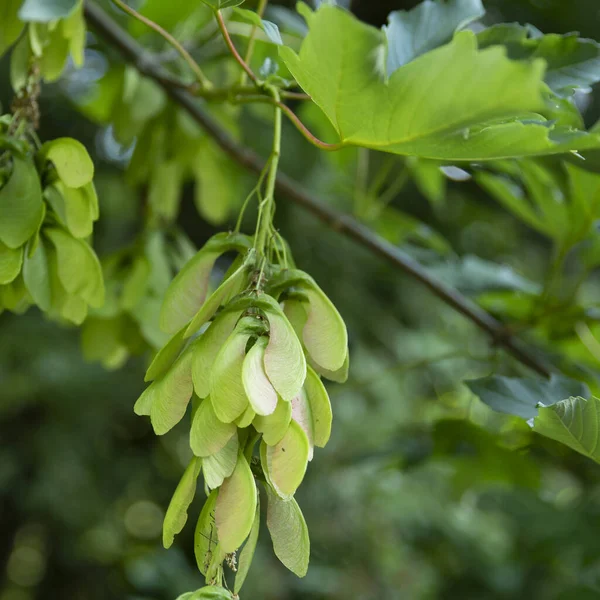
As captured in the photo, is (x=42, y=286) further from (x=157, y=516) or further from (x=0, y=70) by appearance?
(x=157, y=516)

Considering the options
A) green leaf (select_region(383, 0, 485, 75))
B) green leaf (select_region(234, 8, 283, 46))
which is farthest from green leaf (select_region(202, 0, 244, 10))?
green leaf (select_region(383, 0, 485, 75))

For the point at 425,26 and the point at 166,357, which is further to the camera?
the point at 425,26

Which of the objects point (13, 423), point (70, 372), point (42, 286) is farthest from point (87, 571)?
point (42, 286)

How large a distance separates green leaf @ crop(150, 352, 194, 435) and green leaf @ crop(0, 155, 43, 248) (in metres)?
0.17

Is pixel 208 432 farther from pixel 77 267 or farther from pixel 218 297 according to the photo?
pixel 77 267

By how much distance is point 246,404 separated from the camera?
0.37 m

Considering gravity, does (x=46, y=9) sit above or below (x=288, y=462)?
above

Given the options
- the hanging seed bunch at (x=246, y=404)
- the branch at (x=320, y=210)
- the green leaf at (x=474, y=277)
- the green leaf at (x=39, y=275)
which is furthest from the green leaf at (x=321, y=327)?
the green leaf at (x=474, y=277)

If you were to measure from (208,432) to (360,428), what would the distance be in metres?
1.57

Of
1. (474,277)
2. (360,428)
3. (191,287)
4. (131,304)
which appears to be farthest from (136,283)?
(360,428)

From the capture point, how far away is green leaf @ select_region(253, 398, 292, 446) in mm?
378

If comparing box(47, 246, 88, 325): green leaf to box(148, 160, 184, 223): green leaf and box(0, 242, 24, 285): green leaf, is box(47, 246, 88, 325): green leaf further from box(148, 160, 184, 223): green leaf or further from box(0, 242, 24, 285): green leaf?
box(148, 160, 184, 223): green leaf

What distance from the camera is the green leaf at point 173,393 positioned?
406 mm

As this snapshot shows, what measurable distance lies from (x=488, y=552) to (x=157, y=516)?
1225 millimetres
